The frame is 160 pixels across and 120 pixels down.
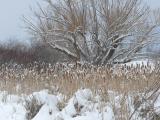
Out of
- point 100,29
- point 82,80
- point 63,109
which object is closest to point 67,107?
point 63,109

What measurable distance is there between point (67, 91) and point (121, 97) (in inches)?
57.8

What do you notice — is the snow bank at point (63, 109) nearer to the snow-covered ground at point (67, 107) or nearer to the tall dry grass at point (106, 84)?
the snow-covered ground at point (67, 107)

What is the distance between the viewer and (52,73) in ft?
37.7

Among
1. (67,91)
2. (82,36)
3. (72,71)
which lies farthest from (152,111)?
(82,36)

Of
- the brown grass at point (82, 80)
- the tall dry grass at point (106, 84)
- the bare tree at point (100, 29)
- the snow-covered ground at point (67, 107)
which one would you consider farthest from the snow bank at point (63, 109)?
the bare tree at point (100, 29)

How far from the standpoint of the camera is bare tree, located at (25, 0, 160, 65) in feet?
73.4

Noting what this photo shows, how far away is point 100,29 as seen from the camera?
74.4 ft

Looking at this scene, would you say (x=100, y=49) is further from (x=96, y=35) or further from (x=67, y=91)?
(x=67, y=91)

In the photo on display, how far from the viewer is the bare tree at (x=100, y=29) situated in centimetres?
2238

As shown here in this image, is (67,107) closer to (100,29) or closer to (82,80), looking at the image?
(82,80)

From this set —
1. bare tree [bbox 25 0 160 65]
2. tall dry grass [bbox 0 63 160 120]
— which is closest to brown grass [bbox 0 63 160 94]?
tall dry grass [bbox 0 63 160 120]

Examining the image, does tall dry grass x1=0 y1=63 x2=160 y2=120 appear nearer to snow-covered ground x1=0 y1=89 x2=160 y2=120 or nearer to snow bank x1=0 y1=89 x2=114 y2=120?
snow-covered ground x1=0 y1=89 x2=160 y2=120

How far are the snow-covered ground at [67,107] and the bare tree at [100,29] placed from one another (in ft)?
42.7

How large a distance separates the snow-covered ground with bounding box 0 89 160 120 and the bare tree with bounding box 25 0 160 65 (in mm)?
13016
